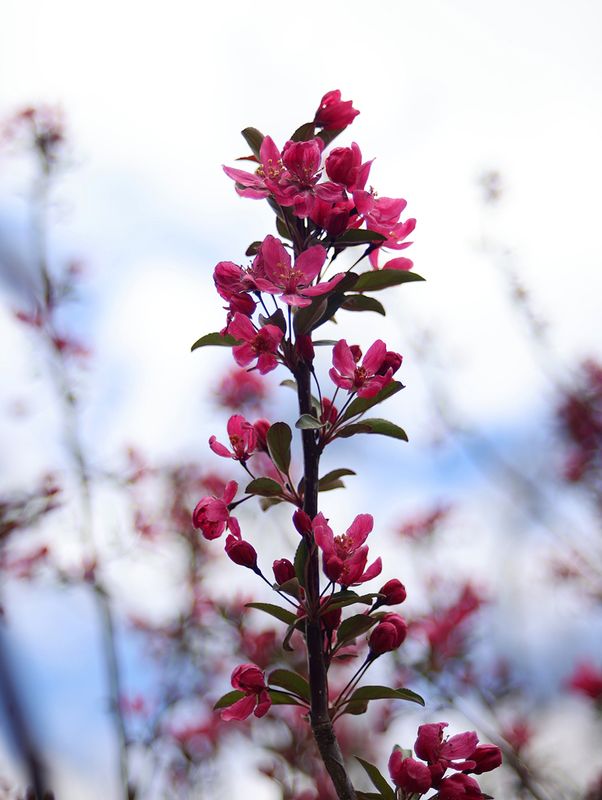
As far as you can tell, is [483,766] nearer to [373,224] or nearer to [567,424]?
[373,224]

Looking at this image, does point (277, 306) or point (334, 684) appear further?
point (334, 684)

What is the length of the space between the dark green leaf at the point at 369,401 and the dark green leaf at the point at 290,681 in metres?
0.45

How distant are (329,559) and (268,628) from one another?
8.15ft

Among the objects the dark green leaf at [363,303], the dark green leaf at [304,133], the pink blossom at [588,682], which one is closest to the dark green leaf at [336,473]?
the dark green leaf at [363,303]

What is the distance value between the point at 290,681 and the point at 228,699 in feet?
0.46

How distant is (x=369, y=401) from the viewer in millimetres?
1272

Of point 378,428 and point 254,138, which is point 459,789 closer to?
point 378,428

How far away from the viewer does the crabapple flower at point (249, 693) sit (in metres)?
1.16

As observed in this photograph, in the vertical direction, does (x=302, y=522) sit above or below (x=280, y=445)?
below

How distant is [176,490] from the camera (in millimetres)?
4621

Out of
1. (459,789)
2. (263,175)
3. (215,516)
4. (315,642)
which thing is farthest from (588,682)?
(263,175)

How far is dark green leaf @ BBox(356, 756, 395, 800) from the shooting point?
43.9 inches

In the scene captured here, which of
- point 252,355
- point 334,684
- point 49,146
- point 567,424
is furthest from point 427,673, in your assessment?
point 49,146

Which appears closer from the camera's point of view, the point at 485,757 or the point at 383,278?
the point at 485,757
